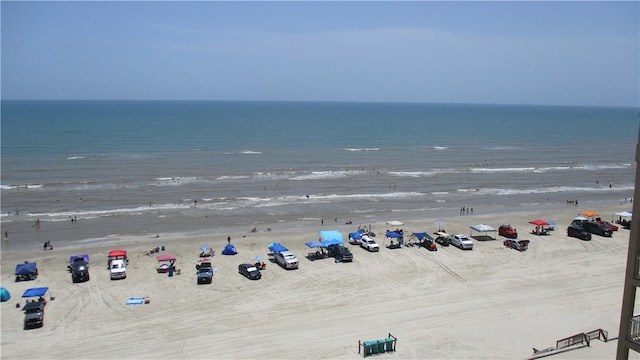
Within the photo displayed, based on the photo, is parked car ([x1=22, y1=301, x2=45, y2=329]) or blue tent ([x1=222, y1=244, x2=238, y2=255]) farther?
blue tent ([x1=222, y1=244, x2=238, y2=255])

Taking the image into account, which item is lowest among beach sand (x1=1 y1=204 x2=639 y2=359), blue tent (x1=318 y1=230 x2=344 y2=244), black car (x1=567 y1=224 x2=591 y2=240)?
beach sand (x1=1 y1=204 x2=639 y2=359)

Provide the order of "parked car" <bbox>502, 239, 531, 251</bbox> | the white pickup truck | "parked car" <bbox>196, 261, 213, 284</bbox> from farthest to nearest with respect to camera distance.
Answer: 1. "parked car" <bbox>502, 239, 531, 251</bbox>
2. the white pickup truck
3. "parked car" <bbox>196, 261, 213, 284</bbox>

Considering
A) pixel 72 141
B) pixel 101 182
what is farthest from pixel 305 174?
Answer: pixel 72 141

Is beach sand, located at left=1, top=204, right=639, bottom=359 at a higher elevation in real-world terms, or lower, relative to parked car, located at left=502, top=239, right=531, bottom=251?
lower

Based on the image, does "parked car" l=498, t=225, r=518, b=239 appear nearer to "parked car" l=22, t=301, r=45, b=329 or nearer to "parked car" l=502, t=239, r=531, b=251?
"parked car" l=502, t=239, r=531, b=251

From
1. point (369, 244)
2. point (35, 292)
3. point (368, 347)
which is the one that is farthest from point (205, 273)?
point (368, 347)

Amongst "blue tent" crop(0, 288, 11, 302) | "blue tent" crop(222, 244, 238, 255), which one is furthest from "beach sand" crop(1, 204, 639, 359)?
"blue tent" crop(222, 244, 238, 255)

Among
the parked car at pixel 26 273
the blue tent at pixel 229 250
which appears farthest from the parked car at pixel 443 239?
the parked car at pixel 26 273

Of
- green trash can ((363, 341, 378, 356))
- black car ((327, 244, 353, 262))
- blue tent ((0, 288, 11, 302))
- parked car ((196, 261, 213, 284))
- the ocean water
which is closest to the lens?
green trash can ((363, 341, 378, 356))

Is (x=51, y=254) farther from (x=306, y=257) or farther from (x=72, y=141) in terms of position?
(x=72, y=141)
